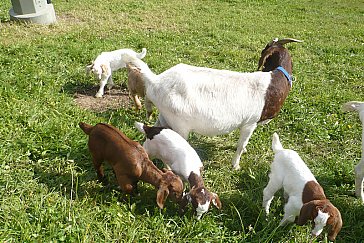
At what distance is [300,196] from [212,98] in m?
1.45

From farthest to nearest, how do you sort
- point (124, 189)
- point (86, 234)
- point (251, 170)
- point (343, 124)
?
1. point (343, 124)
2. point (251, 170)
3. point (124, 189)
4. point (86, 234)

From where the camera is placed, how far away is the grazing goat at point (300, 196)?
329cm

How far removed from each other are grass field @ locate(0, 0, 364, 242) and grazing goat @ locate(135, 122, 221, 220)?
222mm

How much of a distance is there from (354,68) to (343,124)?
9.83 feet

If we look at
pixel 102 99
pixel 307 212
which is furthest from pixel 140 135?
pixel 307 212

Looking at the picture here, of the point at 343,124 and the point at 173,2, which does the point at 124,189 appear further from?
the point at 173,2

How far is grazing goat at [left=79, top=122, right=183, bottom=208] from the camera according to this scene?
12.1 feet

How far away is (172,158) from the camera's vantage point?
4.13 m

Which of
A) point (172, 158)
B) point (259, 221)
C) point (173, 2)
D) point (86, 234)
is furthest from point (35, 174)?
point (173, 2)

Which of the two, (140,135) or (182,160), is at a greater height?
(182,160)

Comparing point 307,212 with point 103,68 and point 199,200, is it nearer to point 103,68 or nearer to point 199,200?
point 199,200

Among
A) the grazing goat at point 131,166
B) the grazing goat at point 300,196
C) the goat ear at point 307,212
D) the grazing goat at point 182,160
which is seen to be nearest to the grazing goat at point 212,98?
the grazing goat at point 182,160

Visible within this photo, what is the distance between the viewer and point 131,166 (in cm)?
375

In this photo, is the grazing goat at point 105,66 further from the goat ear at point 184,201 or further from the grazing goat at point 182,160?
the goat ear at point 184,201
